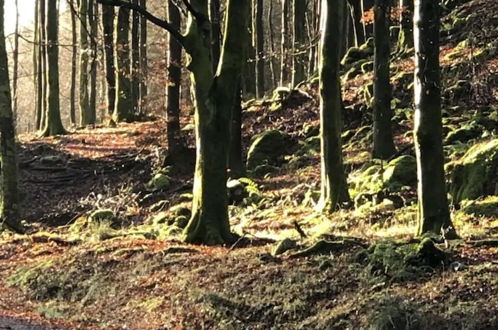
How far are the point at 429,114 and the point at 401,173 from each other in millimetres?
5062

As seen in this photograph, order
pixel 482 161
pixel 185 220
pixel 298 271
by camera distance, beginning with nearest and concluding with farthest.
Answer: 1. pixel 298 271
2. pixel 482 161
3. pixel 185 220

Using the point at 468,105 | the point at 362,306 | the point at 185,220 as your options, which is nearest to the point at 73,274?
the point at 185,220

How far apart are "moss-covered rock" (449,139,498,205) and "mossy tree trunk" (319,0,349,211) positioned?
7.35ft

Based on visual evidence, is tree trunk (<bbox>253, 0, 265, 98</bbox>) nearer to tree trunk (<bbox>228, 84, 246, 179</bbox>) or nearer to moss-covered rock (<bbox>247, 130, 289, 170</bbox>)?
moss-covered rock (<bbox>247, 130, 289, 170</bbox>)

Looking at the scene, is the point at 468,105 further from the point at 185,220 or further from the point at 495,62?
the point at 185,220

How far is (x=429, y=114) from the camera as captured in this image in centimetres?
847

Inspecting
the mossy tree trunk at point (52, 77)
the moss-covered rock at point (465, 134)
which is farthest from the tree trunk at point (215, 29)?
the mossy tree trunk at point (52, 77)

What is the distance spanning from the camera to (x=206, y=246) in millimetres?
10922

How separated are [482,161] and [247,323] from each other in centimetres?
617

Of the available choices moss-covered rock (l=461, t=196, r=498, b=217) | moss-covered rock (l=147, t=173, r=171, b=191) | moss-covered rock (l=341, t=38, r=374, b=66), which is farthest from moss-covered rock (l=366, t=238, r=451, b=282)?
moss-covered rock (l=341, t=38, r=374, b=66)

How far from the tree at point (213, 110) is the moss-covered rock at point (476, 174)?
4350mm

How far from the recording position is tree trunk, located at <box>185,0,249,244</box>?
1108 centimetres

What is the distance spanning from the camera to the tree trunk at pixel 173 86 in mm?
18594

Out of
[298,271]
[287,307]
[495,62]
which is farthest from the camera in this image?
[495,62]
